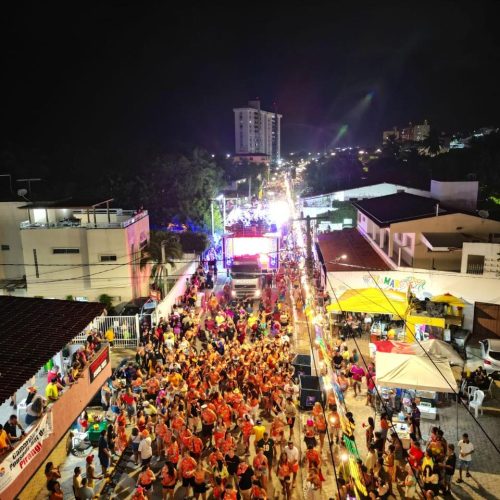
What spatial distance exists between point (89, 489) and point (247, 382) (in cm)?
540

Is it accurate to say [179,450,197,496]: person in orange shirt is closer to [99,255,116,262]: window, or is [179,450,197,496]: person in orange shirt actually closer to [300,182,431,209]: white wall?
[99,255,116,262]: window

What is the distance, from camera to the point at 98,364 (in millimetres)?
12844

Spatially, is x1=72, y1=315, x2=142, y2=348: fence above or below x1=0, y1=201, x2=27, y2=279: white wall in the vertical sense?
below

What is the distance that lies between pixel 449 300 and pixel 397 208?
10.7 m

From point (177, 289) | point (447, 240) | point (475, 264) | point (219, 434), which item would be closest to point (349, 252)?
point (447, 240)

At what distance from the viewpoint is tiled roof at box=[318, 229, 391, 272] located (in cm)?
2200

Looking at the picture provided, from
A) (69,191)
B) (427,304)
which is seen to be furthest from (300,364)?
(69,191)

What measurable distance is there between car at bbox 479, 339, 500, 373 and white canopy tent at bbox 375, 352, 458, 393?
4026 millimetres

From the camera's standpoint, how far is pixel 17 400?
11.9 metres

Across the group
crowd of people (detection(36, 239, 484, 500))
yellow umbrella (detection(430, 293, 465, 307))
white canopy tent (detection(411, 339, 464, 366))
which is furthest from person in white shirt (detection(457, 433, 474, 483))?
yellow umbrella (detection(430, 293, 465, 307))

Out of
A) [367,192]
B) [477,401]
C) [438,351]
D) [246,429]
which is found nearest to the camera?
[246,429]

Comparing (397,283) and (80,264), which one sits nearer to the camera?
(397,283)

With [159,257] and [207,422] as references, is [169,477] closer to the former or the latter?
[207,422]

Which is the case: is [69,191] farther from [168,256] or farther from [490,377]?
[490,377]
